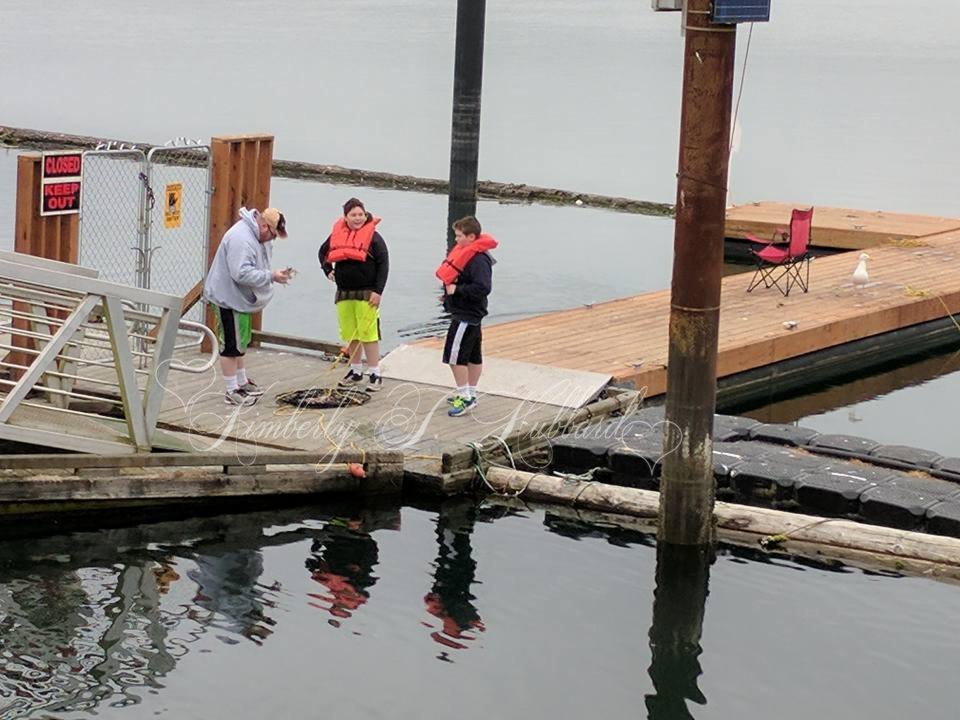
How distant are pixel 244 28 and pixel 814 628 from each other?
97.4 meters

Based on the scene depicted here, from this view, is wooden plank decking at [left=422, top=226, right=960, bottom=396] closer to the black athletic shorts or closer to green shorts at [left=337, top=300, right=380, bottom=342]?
green shorts at [left=337, top=300, right=380, bottom=342]

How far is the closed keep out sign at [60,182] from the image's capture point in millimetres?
12250

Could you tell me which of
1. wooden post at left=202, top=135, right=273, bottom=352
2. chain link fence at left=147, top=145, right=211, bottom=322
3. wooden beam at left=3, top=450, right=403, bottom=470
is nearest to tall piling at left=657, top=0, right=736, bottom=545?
wooden beam at left=3, top=450, right=403, bottom=470

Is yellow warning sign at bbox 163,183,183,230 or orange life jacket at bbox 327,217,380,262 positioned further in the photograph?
yellow warning sign at bbox 163,183,183,230

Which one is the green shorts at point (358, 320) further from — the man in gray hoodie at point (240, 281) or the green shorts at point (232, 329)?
the green shorts at point (232, 329)

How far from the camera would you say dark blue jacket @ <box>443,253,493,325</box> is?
11852mm

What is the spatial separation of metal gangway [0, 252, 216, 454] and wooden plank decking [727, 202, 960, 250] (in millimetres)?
14158

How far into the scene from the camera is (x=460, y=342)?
12.0 m

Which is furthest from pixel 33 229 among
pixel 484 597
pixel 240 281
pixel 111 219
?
pixel 111 219

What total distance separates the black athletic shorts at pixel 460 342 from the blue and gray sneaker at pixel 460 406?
0.31 meters

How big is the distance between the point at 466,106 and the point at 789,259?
8.90 metres

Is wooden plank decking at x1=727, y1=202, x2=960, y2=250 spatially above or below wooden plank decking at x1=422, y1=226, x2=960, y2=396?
above

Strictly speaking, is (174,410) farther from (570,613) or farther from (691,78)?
(691,78)

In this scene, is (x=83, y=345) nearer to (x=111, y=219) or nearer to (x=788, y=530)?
(x=788, y=530)
